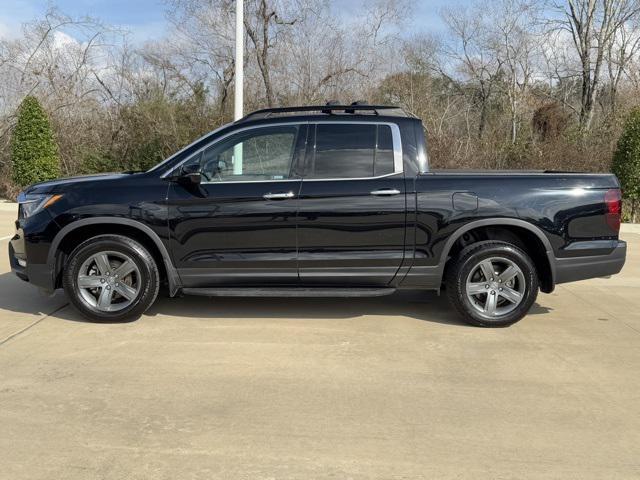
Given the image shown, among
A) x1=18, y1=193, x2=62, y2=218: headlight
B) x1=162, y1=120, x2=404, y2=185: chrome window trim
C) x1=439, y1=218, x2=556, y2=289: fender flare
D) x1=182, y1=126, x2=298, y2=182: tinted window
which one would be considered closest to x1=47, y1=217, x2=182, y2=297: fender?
x1=18, y1=193, x2=62, y2=218: headlight

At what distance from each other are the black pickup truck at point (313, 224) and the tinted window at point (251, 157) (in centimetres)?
1

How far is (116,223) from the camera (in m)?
5.25

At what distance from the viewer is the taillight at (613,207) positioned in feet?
17.5

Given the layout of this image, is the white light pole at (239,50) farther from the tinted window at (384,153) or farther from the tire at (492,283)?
the tire at (492,283)

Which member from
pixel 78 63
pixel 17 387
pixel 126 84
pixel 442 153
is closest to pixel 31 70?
pixel 78 63

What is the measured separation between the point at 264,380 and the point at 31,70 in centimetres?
1708

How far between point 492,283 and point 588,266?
88 centimetres

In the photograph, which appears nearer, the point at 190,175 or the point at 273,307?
the point at 190,175

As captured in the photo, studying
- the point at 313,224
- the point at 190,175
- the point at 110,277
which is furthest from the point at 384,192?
the point at 110,277

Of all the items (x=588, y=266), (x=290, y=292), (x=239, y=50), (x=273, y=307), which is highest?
(x=239, y=50)

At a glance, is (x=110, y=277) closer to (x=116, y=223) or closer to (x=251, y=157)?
(x=116, y=223)

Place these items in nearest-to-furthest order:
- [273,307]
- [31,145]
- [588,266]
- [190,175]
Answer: [190,175]
[588,266]
[273,307]
[31,145]

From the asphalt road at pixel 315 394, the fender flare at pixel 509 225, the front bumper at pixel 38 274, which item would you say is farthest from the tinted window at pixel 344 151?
the front bumper at pixel 38 274

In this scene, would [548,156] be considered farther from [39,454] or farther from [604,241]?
[39,454]
